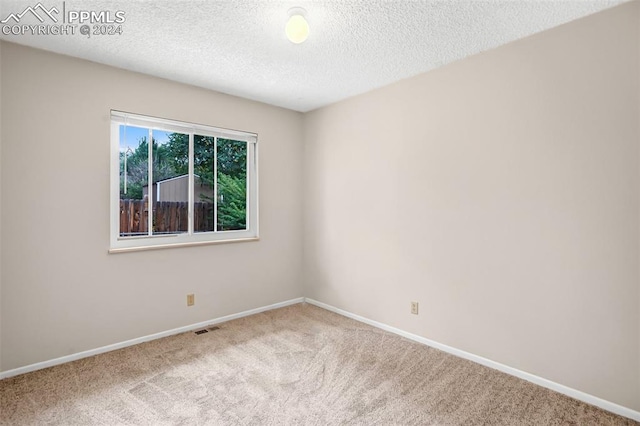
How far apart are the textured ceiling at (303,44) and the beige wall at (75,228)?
22 cm

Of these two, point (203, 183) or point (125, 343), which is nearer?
point (125, 343)

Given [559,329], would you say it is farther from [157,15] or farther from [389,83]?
[157,15]

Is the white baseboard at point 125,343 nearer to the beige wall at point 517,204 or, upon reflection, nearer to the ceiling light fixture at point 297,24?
the beige wall at point 517,204

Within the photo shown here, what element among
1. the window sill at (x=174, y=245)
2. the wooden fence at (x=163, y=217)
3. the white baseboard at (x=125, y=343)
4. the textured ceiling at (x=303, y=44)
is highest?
the textured ceiling at (x=303, y=44)

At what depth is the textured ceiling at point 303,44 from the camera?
2020 millimetres

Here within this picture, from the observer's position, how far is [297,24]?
2004 mm

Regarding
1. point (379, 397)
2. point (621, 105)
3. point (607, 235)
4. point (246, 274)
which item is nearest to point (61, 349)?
point (246, 274)

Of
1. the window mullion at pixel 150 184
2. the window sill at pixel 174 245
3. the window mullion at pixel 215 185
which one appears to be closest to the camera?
the window sill at pixel 174 245

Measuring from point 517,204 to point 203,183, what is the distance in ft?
9.57

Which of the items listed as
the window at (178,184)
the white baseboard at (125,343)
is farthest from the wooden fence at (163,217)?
the white baseboard at (125,343)

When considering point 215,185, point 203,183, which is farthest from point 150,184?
point 215,185

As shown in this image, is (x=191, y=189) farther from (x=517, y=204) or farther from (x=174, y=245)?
(x=517, y=204)

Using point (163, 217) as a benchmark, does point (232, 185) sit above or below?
above

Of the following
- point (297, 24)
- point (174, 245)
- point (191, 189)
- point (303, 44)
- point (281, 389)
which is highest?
point (303, 44)
